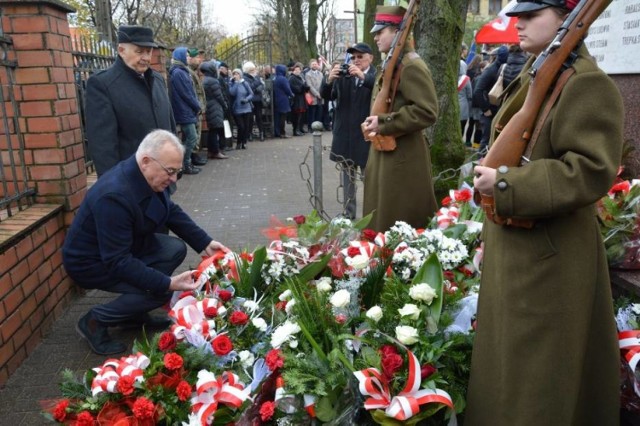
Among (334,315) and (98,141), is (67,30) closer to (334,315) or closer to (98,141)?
(98,141)

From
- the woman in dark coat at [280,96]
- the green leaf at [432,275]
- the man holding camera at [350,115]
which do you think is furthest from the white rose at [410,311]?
the woman in dark coat at [280,96]

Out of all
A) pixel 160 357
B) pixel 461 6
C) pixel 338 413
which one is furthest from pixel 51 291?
pixel 461 6

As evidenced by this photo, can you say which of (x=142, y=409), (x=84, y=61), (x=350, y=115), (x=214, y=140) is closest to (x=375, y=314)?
(x=142, y=409)

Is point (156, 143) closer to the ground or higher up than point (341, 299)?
higher up

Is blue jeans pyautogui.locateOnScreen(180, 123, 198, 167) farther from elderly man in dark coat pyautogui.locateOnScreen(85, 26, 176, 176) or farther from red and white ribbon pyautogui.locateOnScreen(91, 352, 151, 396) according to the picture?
red and white ribbon pyautogui.locateOnScreen(91, 352, 151, 396)

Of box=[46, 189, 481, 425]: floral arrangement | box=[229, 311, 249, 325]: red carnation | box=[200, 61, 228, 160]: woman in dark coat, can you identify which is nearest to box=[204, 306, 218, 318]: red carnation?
box=[46, 189, 481, 425]: floral arrangement

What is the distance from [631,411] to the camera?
2500mm

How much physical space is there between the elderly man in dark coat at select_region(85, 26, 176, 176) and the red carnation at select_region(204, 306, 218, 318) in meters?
1.85

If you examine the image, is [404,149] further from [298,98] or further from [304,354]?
[298,98]

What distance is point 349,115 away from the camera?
5961mm

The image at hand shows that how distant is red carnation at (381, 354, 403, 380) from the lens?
2.24 m

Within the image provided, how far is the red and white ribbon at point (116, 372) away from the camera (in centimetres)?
245

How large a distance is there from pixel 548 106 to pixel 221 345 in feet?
5.52

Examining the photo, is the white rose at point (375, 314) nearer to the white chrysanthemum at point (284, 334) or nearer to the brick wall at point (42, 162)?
the white chrysanthemum at point (284, 334)
